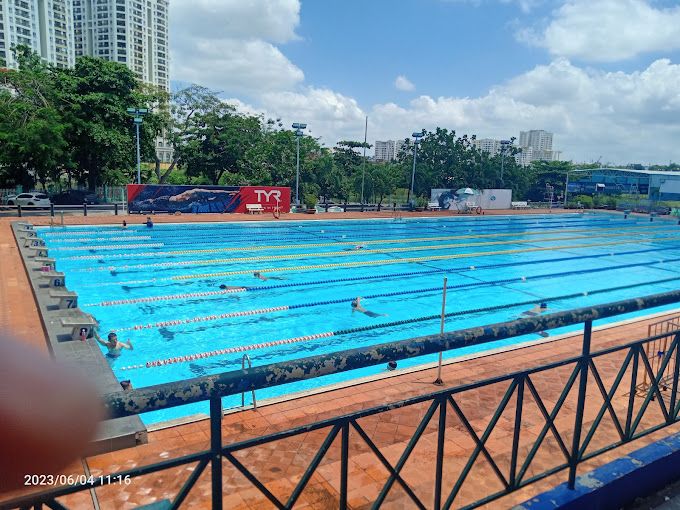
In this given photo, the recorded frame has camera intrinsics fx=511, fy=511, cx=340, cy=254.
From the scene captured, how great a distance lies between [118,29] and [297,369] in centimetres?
13228

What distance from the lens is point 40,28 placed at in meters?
A: 96.8

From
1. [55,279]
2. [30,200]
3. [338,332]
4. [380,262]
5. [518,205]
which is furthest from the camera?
[518,205]

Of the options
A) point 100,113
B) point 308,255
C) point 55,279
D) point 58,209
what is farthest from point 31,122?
point 55,279

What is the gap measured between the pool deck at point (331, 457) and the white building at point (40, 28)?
9590 centimetres

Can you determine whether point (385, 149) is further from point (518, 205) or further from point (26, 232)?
point (26, 232)

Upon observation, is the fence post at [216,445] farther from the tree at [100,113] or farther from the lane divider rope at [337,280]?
the tree at [100,113]

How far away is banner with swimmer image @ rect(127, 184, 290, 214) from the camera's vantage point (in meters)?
25.9

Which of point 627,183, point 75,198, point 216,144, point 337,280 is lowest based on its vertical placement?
point 337,280

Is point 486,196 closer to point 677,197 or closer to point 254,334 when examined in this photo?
point 677,197

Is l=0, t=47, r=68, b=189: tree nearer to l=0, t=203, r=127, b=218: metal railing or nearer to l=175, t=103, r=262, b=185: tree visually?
l=0, t=203, r=127, b=218: metal railing

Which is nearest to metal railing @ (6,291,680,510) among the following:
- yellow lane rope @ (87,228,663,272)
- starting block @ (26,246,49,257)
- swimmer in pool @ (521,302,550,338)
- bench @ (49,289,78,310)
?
bench @ (49,289,78,310)

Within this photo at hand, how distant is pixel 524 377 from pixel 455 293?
11.5 meters

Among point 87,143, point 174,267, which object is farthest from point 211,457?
point 87,143

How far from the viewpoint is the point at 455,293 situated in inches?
534
